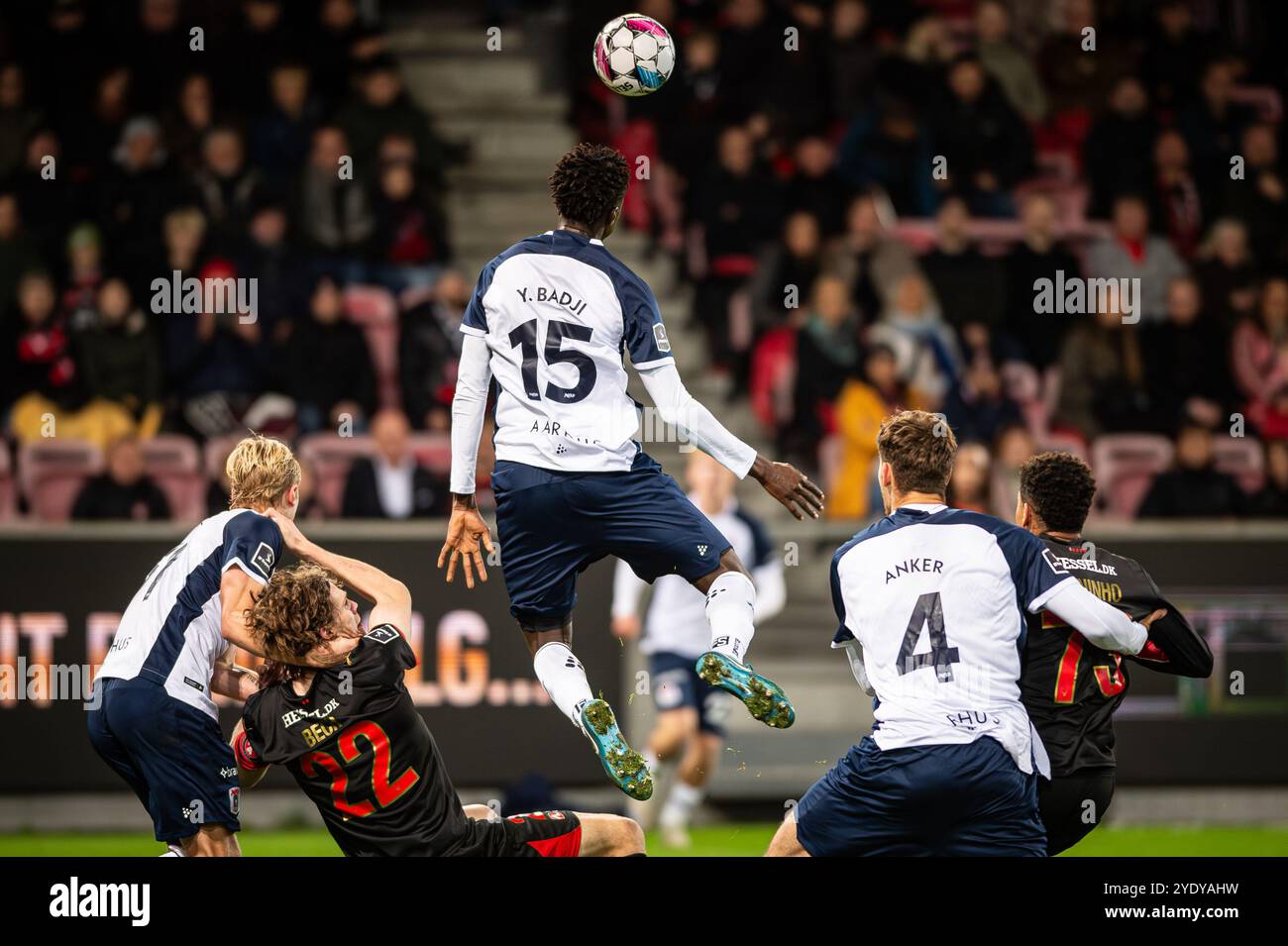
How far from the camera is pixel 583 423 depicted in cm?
640

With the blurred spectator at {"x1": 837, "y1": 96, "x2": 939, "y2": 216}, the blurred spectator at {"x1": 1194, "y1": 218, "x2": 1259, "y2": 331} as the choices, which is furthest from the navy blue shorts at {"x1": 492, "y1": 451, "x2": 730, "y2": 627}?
the blurred spectator at {"x1": 1194, "y1": 218, "x2": 1259, "y2": 331}

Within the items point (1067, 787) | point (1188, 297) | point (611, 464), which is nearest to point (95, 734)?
point (611, 464)

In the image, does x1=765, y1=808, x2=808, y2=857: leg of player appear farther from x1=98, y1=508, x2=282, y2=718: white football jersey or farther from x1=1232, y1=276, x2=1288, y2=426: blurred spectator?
x1=1232, y1=276, x2=1288, y2=426: blurred spectator

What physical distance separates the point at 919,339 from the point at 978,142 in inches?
91.5

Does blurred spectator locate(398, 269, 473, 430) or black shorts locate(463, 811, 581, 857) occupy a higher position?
blurred spectator locate(398, 269, 473, 430)

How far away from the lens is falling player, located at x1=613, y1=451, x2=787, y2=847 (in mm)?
10203

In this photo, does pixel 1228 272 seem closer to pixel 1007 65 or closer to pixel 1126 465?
pixel 1126 465

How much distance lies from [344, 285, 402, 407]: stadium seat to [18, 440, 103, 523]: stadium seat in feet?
6.83

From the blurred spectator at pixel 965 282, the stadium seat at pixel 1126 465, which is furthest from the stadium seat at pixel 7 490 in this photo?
the stadium seat at pixel 1126 465

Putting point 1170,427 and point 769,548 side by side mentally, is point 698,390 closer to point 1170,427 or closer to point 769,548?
point 769,548

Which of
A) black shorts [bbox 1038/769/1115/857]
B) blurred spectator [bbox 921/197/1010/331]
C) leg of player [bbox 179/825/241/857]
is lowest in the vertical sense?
leg of player [bbox 179/825/241/857]

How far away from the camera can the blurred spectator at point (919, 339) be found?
39.7 feet

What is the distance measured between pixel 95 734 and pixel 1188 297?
30.8 ft

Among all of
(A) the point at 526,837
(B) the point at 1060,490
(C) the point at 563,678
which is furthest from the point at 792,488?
(A) the point at 526,837
